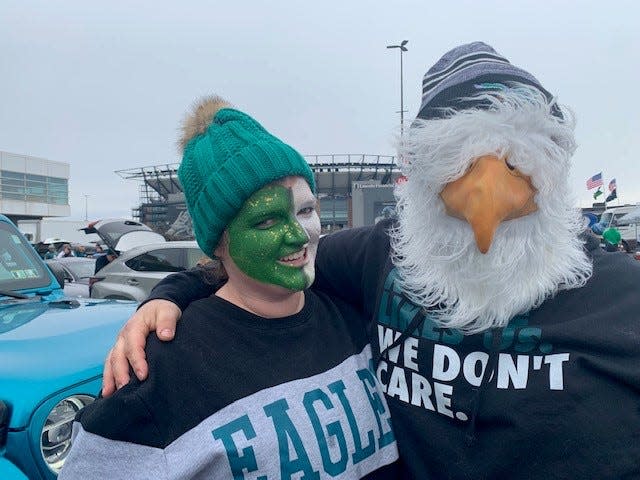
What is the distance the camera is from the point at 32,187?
142 ft

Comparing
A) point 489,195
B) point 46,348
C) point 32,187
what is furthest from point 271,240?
point 32,187

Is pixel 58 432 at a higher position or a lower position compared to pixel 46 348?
lower

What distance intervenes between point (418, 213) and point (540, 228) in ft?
1.01

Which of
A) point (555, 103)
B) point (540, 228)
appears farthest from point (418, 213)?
point (555, 103)

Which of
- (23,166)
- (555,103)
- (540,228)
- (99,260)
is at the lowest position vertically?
(99,260)

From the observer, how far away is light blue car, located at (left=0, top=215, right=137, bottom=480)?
65.5 inches

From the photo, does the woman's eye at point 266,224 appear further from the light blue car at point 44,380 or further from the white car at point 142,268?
the white car at point 142,268

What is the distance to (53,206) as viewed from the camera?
46.4 m

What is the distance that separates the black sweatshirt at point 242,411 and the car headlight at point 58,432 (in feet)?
2.20

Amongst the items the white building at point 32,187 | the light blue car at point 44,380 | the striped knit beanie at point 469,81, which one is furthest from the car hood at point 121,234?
the white building at point 32,187

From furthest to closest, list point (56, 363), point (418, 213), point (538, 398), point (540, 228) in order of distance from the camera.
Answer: point (56, 363) < point (418, 213) < point (540, 228) < point (538, 398)

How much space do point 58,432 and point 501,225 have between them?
153 centimetres

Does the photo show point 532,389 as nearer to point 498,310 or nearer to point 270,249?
Answer: point 498,310

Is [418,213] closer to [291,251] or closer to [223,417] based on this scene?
[291,251]
